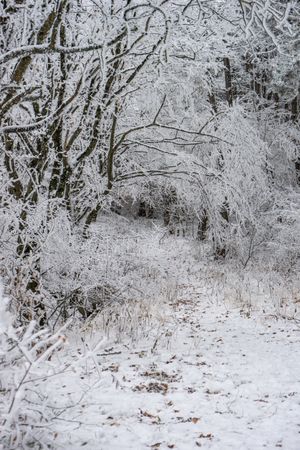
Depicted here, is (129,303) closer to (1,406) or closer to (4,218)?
(4,218)

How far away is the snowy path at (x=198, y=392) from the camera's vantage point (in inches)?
134

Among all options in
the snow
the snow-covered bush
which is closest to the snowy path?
the snow

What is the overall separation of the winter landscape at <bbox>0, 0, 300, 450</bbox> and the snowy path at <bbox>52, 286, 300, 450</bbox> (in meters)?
0.02

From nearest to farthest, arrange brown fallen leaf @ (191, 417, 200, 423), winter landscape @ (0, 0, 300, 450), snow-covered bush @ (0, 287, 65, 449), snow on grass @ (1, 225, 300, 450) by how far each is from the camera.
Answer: snow-covered bush @ (0, 287, 65, 449)
winter landscape @ (0, 0, 300, 450)
snow on grass @ (1, 225, 300, 450)
brown fallen leaf @ (191, 417, 200, 423)

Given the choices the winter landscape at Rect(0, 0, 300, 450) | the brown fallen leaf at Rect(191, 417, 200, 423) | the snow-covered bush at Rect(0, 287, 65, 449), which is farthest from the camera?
the brown fallen leaf at Rect(191, 417, 200, 423)

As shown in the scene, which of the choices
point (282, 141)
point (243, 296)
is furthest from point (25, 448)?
point (282, 141)

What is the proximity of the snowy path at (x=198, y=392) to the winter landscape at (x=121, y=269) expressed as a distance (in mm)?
21

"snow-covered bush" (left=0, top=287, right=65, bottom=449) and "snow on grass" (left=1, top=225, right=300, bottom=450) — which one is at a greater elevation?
"snow-covered bush" (left=0, top=287, right=65, bottom=449)

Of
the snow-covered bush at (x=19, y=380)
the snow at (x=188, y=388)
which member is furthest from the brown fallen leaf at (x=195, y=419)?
the snow-covered bush at (x=19, y=380)

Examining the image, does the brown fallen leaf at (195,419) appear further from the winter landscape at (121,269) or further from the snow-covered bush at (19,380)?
the snow-covered bush at (19,380)

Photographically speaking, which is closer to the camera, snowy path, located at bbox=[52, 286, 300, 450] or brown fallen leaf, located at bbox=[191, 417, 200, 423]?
snowy path, located at bbox=[52, 286, 300, 450]

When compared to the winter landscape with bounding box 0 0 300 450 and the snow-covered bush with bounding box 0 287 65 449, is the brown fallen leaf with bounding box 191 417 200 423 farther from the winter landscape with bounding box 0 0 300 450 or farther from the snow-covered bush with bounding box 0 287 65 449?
the snow-covered bush with bounding box 0 287 65 449

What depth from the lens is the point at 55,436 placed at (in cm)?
321

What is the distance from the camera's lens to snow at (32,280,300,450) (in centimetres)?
339
